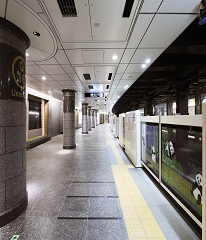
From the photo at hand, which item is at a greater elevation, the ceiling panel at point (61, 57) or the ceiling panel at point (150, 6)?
the ceiling panel at point (150, 6)

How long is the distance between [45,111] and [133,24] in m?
10.3

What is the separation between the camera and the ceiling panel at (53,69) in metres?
4.57

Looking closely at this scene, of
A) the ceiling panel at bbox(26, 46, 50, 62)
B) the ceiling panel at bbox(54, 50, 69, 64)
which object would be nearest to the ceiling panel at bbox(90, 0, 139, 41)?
the ceiling panel at bbox(54, 50, 69, 64)

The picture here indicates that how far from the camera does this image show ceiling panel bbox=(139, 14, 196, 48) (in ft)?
8.07

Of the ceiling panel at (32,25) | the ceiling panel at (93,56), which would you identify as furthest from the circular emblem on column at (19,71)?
the ceiling panel at (93,56)

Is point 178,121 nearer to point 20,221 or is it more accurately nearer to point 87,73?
point 20,221

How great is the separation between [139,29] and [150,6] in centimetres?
55

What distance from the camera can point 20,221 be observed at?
2.37 meters

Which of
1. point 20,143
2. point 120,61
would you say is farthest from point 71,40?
point 20,143

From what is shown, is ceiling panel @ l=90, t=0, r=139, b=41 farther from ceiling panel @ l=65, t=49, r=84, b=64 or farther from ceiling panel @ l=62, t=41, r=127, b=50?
ceiling panel @ l=65, t=49, r=84, b=64

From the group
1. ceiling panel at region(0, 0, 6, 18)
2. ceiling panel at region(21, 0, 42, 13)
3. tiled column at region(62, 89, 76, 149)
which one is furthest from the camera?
tiled column at region(62, 89, 76, 149)

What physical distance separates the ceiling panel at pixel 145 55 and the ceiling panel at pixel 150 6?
1.29 m

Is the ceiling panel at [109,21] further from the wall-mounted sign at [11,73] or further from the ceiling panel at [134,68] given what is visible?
the ceiling panel at [134,68]

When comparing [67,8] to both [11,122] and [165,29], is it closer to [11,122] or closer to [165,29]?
[165,29]
